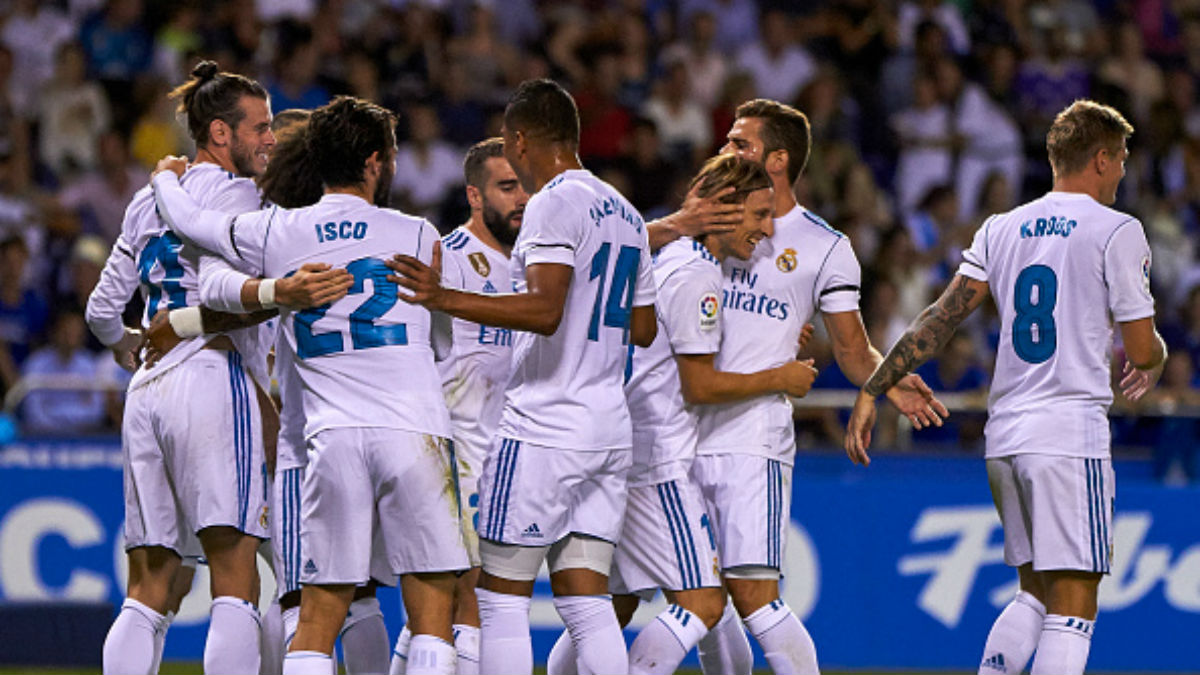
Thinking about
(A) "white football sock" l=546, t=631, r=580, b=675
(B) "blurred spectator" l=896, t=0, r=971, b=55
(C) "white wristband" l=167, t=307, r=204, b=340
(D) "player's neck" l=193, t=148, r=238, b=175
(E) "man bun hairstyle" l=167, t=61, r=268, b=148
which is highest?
(B) "blurred spectator" l=896, t=0, r=971, b=55

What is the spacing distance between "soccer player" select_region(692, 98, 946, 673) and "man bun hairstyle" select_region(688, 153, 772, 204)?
1.16ft

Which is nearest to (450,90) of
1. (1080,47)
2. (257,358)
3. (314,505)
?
(1080,47)

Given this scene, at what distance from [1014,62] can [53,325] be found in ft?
29.5

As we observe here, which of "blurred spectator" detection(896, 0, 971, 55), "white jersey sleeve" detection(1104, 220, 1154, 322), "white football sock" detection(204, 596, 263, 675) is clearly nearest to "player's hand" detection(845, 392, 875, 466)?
"white jersey sleeve" detection(1104, 220, 1154, 322)

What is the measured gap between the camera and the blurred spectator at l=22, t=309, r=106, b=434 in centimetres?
1118

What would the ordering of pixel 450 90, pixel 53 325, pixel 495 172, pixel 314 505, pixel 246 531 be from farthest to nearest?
pixel 450 90 → pixel 53 325 → pixel 495 172 → pixel 246 531 → pixel 314 505

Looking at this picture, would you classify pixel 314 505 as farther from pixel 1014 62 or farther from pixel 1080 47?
pixel 1080 47

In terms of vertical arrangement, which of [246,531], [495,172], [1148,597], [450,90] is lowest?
[1148,597]

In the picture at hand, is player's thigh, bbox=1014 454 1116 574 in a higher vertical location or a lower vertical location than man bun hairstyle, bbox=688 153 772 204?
lower

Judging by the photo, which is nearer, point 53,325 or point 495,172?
point 495,172

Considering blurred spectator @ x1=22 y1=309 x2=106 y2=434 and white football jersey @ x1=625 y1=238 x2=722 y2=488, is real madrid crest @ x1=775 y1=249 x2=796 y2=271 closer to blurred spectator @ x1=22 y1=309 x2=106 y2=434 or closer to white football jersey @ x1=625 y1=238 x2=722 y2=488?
white football jersey @ x1=625 y1=238 x2=722 y2=488

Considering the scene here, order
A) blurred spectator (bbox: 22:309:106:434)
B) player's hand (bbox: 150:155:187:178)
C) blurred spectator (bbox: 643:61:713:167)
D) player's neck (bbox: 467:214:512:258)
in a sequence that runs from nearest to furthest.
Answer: player's hand (bbox: 150:155:187:178) < player's neck (bbox: 467:214:512:258) < blurred spectator (bbox: 22:309:106:434) < blurred spectator (bbox: 643:61:713:167)

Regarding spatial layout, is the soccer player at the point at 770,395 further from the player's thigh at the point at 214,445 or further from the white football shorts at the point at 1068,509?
the player's thigh at the point at 214,445

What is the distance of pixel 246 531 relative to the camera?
22.6 ft
